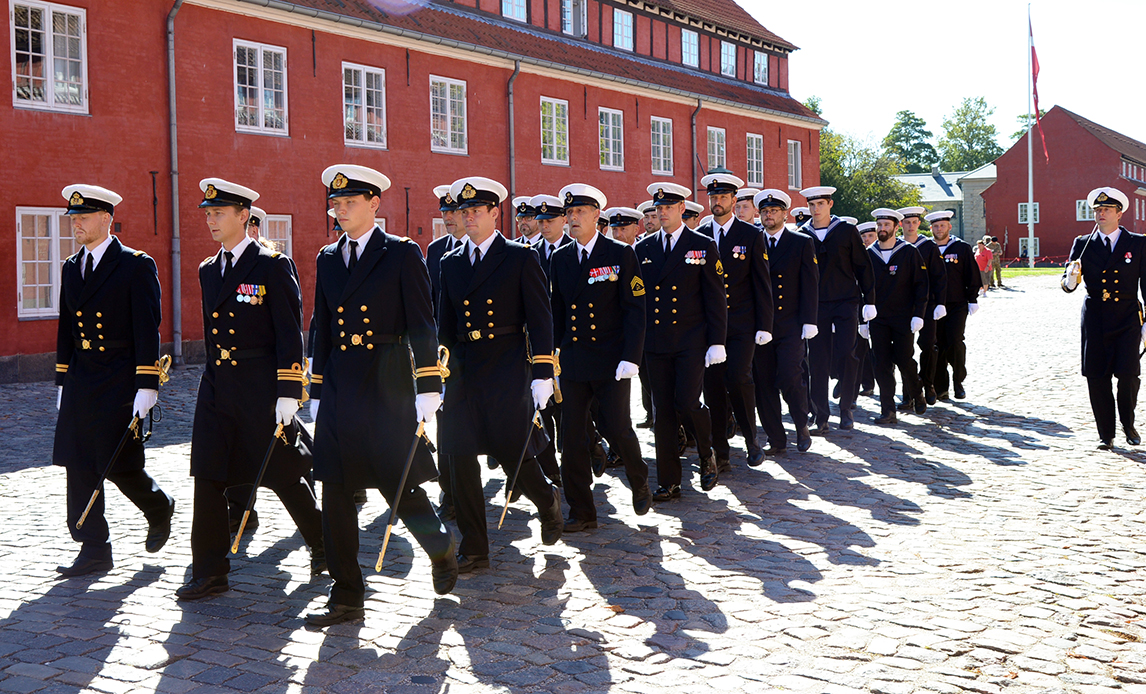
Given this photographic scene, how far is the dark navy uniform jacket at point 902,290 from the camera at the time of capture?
1202 centimetres

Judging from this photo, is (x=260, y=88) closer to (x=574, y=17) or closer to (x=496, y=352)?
(x=574, y=17)

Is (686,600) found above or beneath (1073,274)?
beneath

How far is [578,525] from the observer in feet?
22.7

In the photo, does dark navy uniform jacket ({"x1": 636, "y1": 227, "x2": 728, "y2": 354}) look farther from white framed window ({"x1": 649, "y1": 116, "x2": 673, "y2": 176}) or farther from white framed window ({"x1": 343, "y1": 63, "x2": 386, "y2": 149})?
Answer: white framed window ({"x1": 649, "y1": 116, "x2": 673, "y2": 176})

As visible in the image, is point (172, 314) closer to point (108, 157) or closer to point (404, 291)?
point (108, 157)

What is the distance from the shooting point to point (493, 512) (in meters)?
7.63

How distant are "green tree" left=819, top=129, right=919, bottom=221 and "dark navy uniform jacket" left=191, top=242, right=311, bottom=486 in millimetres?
59413

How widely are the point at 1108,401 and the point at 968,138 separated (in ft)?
341

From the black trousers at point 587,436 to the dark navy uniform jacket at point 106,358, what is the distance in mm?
2480

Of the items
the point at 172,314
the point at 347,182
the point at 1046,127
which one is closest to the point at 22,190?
the point at 172,314

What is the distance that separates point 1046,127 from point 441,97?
62.7m

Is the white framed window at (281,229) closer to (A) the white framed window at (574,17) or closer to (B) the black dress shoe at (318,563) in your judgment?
(A) the white framed window at (574,17)

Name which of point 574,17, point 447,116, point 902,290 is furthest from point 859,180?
point 902,290

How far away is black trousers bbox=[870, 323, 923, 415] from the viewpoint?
38.9 ft
